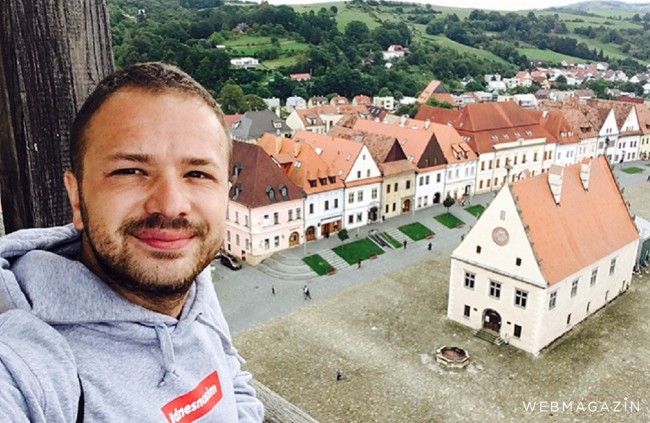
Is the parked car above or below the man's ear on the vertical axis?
below

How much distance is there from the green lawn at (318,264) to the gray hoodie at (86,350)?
3169 cm

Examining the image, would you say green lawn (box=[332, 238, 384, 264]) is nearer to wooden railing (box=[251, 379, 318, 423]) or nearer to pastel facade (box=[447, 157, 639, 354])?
pastel facade (box=[447, 157, 639, 354])

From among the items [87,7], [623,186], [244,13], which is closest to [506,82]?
[244,13]

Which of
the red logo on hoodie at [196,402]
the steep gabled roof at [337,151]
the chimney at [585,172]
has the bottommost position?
the steep gabled roof at [337,151]

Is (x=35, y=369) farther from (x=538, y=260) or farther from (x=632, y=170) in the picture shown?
(x=632, y=170)

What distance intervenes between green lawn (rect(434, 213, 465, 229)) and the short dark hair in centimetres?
4190

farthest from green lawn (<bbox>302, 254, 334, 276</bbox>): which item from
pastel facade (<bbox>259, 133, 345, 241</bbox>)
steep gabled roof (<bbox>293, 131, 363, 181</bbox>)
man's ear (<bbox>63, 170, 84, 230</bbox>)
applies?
man's ear (<bbox>63, 170, 84, 230</bbox>)

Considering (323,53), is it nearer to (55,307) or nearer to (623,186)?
(623,186)

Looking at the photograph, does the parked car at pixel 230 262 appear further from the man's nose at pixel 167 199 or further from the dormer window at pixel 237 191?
the man's nose at pixel 167 199

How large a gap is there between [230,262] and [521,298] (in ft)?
57.7

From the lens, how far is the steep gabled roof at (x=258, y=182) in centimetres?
3572

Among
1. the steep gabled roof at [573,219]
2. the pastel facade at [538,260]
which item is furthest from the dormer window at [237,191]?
the steep gabled roof at [573,219]

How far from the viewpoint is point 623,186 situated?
55969 millimetres

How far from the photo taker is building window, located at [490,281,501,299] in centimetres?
2645
